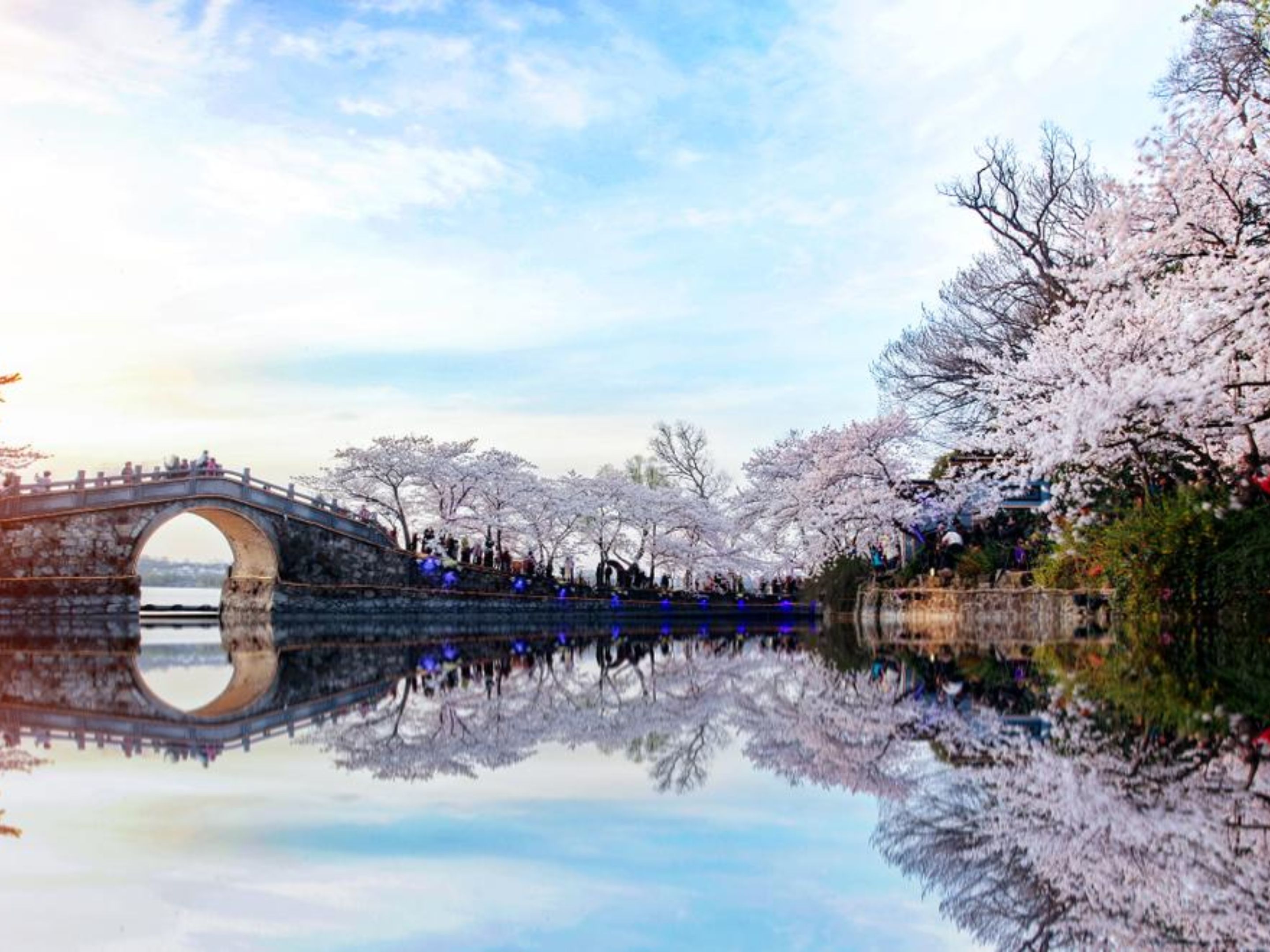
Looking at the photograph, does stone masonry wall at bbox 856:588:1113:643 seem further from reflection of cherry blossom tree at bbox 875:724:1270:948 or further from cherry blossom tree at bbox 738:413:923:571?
reflection of cherry blossom tree at bbox 875:724:1270:948

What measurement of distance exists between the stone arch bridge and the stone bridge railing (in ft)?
0.11

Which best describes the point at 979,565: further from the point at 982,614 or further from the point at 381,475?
the point at 381,475

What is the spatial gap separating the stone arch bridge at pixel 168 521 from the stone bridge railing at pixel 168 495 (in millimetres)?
32

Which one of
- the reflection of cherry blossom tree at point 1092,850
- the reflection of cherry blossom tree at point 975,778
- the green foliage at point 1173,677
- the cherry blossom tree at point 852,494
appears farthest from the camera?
the cherry blossom tree at point 852,494

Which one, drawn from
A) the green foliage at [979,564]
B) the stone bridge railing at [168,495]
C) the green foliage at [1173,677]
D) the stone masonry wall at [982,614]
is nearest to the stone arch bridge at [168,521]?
the stone bridge railing at [168,495]

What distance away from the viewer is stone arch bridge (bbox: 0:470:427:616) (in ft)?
115

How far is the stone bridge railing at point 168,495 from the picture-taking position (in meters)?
35.2

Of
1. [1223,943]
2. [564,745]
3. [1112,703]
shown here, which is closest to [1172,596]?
[1112,703]

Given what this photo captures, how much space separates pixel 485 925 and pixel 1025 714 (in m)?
5.45

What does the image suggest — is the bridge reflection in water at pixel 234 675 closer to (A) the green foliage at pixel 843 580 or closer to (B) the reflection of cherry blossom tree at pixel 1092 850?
(B) the reflection of cherry blossom tree at pixel 1092 850

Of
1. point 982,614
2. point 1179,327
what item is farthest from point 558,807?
point 982,614

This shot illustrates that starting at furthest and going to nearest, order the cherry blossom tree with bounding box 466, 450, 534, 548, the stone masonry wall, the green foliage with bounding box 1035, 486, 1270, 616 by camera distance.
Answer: the cherry blossom tree with bounding box 466, 450, 534, 548 → the stone masonry wall → the green foliage with bounding box 1035, 486, 1270, 616

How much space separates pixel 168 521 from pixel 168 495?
1.11 meters

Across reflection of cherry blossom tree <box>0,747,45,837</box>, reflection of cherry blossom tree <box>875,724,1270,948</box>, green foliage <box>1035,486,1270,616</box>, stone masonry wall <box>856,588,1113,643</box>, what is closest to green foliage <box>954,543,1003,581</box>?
stone masonry wall <box>856,588,1113,643</box>
